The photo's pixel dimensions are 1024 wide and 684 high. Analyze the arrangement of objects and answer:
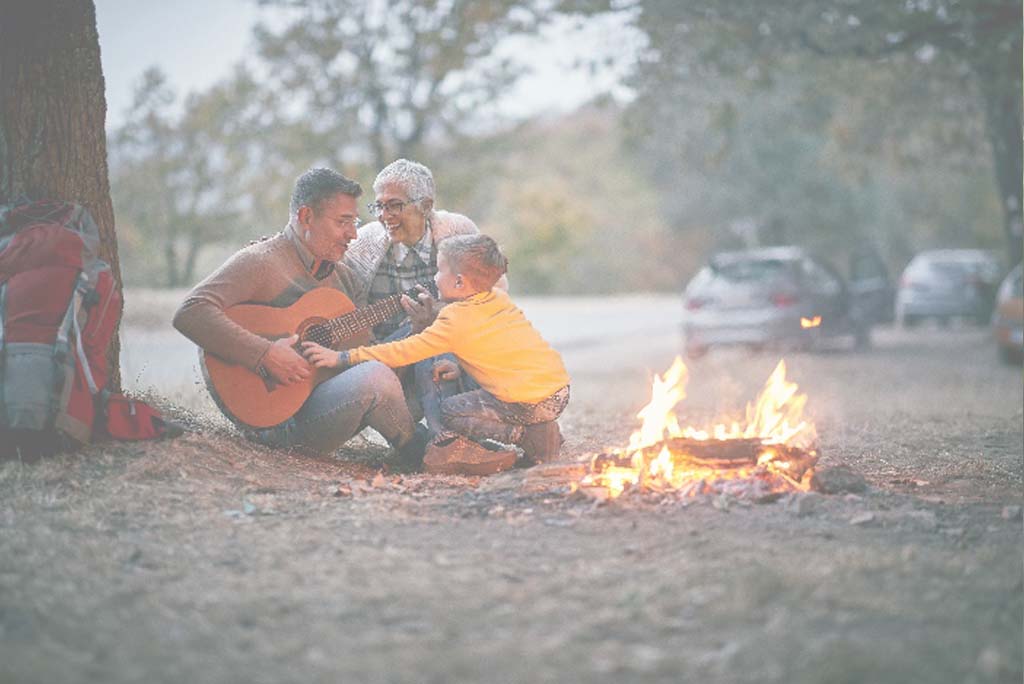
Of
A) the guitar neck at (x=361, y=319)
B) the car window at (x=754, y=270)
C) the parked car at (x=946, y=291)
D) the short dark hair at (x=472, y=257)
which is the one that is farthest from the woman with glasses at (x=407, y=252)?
the parked car at (x=946, y=291)

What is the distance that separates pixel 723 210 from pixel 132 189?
26.4 metres

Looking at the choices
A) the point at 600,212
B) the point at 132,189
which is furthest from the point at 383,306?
the point at 600,212

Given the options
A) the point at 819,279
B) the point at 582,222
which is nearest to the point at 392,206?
the point at 819,279

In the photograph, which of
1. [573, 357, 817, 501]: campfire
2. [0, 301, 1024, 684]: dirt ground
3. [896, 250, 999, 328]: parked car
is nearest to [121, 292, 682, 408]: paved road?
[0, 301, 1024, 684]: dirt ground

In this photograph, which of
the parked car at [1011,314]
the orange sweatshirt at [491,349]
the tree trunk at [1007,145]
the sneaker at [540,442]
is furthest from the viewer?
the tree trunk at [1007,145]

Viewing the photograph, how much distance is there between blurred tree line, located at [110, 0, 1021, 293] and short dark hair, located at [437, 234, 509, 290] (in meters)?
8.60

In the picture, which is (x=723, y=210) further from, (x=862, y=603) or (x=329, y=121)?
(x=862, y=603)

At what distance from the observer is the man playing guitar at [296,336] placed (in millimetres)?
5801

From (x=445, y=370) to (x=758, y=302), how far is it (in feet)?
35.4

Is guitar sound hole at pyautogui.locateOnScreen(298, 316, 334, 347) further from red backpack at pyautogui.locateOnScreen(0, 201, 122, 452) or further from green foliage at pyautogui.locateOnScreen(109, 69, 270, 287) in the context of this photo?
green foliage at pyautogui.locateOnScreen(109, 69, 270, 287)

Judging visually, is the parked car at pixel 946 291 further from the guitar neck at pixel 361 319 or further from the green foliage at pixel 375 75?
the guitar neck at pixel 361 319

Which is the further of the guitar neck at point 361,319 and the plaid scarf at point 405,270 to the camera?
the plaid scarf at point 405,270

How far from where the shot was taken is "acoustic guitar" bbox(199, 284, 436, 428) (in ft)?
19.5

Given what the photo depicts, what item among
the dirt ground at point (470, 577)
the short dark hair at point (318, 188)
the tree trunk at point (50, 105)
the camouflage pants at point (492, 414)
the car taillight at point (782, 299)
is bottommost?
the dirt ground at point (470, 577)
